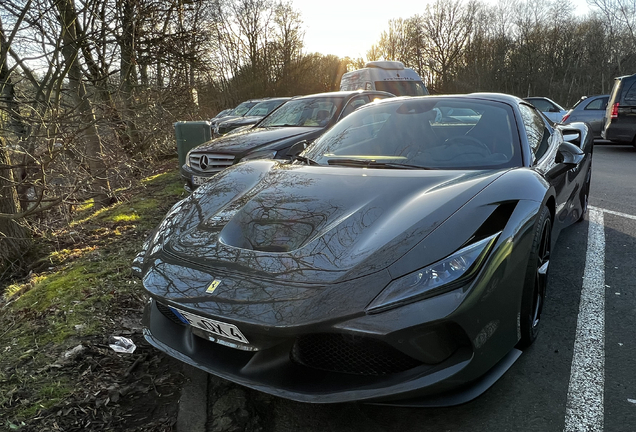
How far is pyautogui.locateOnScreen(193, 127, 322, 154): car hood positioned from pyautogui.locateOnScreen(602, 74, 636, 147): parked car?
8.39 metres

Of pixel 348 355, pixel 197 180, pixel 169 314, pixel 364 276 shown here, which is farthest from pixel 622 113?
pixel 169 314

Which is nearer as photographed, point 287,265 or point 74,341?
point 287,265

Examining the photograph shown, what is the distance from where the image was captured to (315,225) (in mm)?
2164

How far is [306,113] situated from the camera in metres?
7.02

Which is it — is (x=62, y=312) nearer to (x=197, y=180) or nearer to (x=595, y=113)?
(x=197, y=180)

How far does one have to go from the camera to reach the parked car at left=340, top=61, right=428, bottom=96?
1465cm

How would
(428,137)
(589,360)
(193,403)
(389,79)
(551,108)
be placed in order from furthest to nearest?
1. (551,108)
2. (389,79)
3. (428,137)
4. (589,360)
5. (193,403)

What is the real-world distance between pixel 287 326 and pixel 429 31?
1771 inches

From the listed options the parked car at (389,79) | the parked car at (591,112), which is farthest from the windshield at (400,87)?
the parked car at (591,112)

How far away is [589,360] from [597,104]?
43.7ft

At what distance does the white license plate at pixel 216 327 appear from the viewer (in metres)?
1.76

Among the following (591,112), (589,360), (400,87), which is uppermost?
(400,87)

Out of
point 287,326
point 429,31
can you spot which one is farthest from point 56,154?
point 429,31

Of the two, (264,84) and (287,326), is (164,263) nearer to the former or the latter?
(287,326)
